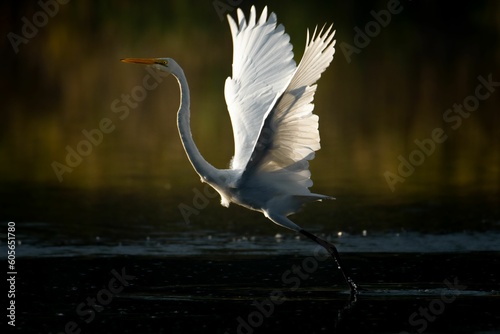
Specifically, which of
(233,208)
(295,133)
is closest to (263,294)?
(295,133)

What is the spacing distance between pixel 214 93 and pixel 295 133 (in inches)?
452

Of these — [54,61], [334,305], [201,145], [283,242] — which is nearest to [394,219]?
[283,242]

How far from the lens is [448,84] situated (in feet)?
63.6

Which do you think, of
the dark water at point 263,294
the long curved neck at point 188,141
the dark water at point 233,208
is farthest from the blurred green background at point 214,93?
the long curved neck at point 188,141

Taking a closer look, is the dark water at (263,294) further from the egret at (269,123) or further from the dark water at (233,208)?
the egret at (269,123)

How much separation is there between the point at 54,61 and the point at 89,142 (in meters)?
7.91

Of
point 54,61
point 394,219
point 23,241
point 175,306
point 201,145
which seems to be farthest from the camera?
point 54,61

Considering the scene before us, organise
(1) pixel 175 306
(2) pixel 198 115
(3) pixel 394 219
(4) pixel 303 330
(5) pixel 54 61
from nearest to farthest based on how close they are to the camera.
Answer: (4) pixel 303 330 → (1) pixel 175 306 → (3) pixel 394 219 → (2) pixel 198 115 → (5) pixel 54 61

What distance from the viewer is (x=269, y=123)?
776cm

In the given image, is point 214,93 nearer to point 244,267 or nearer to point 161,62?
point 244,267

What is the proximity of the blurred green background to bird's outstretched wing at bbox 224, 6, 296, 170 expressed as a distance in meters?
3.15

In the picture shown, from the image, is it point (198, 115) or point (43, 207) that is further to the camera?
point (198, 115)

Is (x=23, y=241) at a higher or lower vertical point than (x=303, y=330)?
lower

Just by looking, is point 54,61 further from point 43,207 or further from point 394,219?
point 394,219
